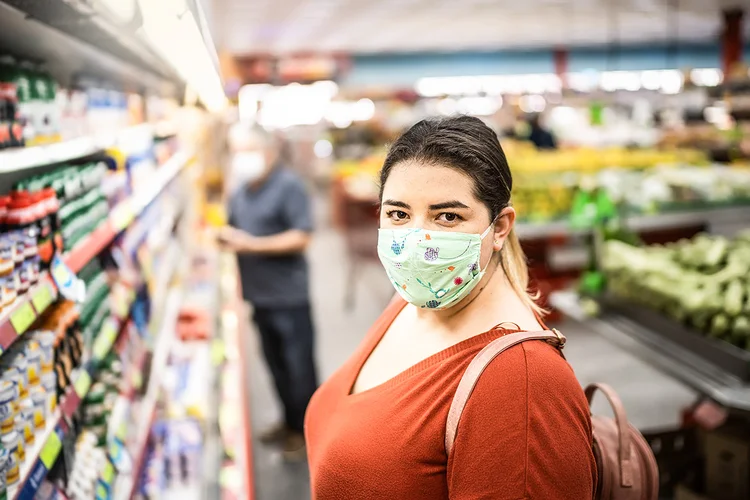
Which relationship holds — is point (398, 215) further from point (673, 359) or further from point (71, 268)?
point (673, 359)

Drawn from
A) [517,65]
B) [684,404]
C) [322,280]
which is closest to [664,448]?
[684,404]

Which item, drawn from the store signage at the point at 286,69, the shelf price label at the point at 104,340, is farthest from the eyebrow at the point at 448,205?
the store signage at the point at 286,69

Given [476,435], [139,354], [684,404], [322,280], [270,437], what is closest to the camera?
[476,435]

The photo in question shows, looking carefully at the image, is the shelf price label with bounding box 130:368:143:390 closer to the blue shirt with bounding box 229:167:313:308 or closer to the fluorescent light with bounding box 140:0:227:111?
the fluorescent light with bounding box 140:0:227:111

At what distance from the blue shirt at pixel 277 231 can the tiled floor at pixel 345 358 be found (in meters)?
0.96

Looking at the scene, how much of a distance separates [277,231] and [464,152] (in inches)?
116

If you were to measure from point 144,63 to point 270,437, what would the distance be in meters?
2.36

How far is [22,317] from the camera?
139cm

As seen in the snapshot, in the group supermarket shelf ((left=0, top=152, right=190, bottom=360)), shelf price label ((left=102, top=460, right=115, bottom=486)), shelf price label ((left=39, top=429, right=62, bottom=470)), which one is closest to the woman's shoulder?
supermarket shelf ((left=0, top=152, right=190, bottom=360))

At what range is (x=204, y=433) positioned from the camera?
283 cm

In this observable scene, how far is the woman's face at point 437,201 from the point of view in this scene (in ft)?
4.46

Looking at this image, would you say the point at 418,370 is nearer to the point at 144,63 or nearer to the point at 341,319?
the point at 144,63

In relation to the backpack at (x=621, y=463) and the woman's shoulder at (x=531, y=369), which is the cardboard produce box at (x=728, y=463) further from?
the woman's shoulder at (x=531, y=369)

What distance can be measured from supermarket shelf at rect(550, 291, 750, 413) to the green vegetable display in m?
0.12
